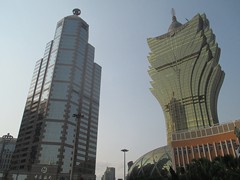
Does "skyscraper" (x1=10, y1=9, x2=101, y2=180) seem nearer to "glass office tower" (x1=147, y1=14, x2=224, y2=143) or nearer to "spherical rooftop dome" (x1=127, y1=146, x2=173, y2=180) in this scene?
"spherical rooftop dome" (x1=127, y1=146, x2=173, y2=180)

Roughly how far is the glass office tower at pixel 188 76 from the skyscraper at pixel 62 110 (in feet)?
169

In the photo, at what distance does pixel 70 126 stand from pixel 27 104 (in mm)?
42323

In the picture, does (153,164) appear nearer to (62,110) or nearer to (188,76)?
(62,110)

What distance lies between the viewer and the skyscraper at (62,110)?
381 feet

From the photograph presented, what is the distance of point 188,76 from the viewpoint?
16150 cm

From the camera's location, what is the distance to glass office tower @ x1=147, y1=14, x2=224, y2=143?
156 meters

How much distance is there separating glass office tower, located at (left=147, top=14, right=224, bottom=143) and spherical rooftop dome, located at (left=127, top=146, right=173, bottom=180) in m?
54.2

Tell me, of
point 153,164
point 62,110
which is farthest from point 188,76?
point 62,110

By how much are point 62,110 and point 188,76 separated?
8837 cm

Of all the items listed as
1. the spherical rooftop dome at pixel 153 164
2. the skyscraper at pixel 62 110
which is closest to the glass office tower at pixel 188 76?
the skyscraper at pixel 62 110

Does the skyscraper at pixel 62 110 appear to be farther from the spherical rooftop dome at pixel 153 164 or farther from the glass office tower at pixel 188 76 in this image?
the glass office tower at pixel 188 76

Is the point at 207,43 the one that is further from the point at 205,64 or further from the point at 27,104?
the point at 27,104

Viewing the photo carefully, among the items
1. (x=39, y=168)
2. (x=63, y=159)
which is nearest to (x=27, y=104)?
(x=63, y=159)

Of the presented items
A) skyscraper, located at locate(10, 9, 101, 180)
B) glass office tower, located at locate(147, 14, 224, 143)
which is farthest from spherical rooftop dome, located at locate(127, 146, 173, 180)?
glass office tower, located at locate(147, 14, 224, 143)
